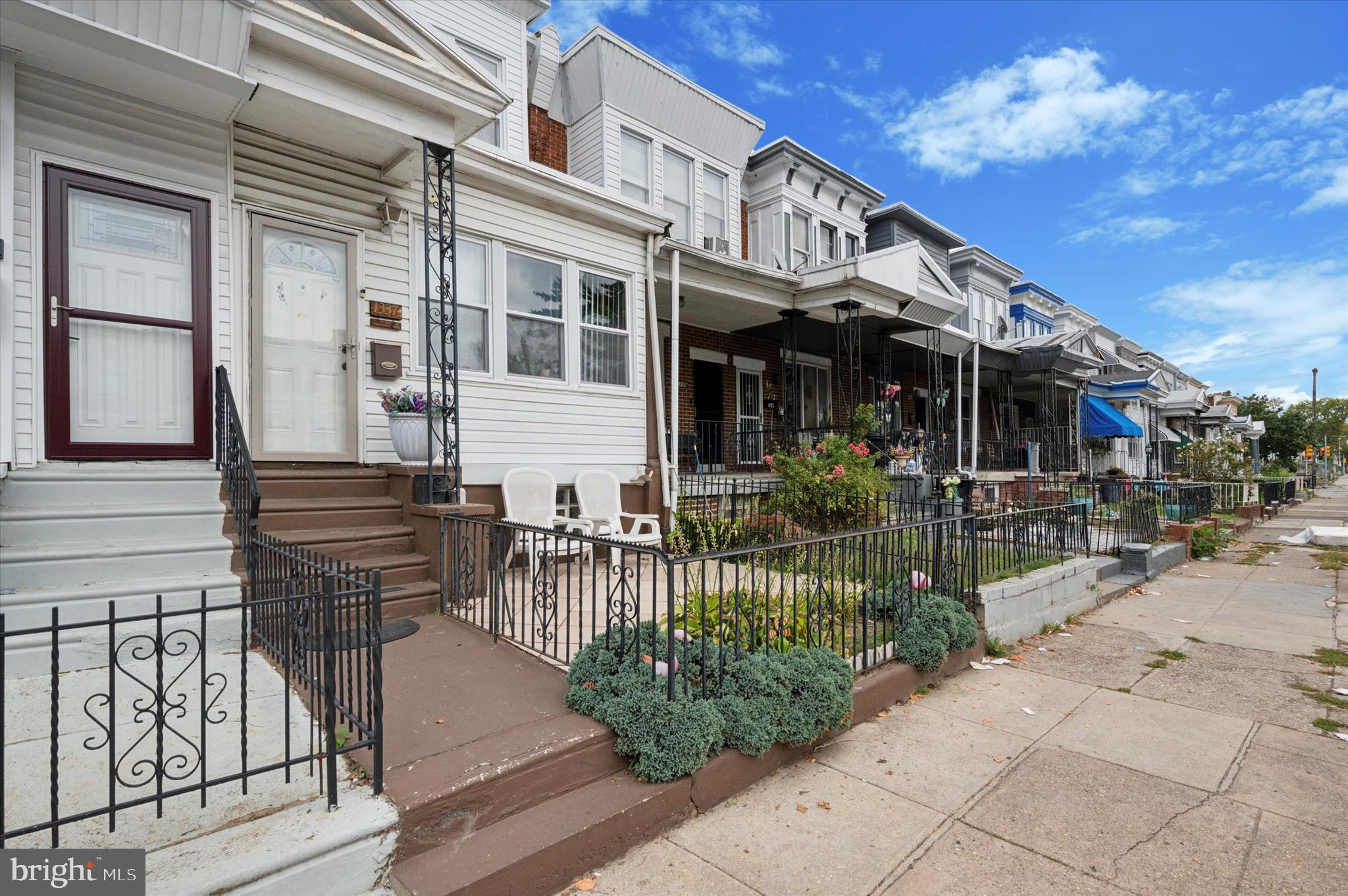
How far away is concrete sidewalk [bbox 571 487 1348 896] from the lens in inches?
109

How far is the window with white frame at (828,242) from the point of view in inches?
619

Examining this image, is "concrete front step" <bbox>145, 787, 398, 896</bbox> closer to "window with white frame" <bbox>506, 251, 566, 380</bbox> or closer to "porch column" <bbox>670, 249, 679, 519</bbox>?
"window with white frame" <bbox>506, 251, 566, 380</bbox>

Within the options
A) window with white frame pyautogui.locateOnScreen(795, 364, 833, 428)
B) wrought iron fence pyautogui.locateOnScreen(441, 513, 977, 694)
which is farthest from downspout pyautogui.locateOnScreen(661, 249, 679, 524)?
window with white frame pyautogui.locateOnScreen(795, 364, 833, 428)

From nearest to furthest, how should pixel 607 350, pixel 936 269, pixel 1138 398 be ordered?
pixel 607 350 → pixel 936 269 → pixel 1138 398

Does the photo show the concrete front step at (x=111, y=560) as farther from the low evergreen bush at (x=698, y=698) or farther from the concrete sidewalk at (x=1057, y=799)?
the concrete sidewalk at (x=1057, y=799)

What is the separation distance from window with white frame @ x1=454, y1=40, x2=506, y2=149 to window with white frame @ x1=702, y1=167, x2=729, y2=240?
473 cm

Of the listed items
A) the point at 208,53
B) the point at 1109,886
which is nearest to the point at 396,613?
the point at 208,53

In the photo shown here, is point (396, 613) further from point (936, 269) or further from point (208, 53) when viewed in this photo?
point (936, 269)

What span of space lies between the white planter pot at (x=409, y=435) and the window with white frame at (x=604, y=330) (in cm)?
268

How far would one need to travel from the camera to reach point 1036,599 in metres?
6.49

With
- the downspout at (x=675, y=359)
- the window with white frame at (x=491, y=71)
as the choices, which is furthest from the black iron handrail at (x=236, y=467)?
the window with white frame at (x=491, y=71)

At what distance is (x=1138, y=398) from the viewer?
984 inches

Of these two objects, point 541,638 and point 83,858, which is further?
point 541,638

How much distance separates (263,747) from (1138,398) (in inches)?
1159
